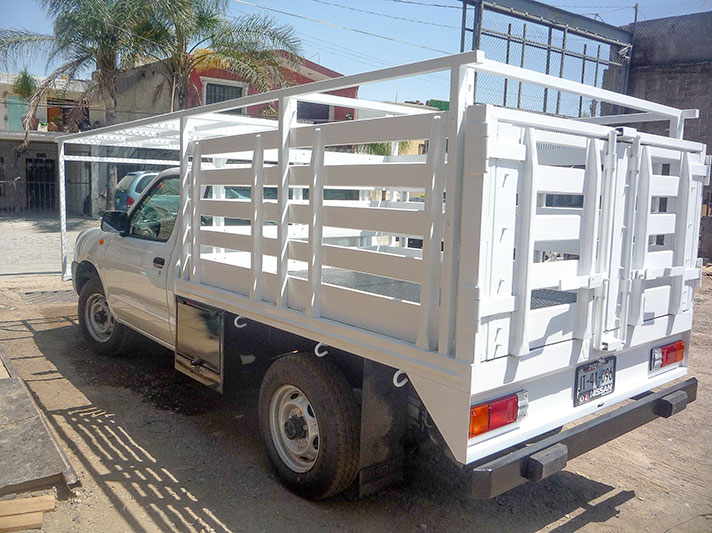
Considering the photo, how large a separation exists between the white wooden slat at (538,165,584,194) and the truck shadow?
1.73 metres

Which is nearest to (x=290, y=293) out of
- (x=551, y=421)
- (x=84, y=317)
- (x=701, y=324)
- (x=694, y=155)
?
(x=551, y=421)

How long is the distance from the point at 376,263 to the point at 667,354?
2.10 meters

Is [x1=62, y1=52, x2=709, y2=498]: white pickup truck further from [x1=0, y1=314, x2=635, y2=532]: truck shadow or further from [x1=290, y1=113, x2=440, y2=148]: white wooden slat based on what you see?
[x1=0, y1=314, x2=635, y2=532]: truck shadow

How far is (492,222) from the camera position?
103 inches

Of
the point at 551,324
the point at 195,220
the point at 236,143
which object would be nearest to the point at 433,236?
the point at 551,324

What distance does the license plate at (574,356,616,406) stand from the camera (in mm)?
3256

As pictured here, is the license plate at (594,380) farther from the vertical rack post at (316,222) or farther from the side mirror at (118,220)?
the side mirror at (118,220)

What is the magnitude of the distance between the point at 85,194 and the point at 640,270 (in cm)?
2471

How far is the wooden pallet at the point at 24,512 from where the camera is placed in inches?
128

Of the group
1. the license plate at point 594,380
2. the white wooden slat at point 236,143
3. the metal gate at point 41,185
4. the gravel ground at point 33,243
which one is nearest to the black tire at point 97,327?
the white wooden slat at point 236,143

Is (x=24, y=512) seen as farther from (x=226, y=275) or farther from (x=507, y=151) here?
(x=507, y=151)

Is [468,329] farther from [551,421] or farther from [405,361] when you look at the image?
[551,421]

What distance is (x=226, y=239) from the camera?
420 cm

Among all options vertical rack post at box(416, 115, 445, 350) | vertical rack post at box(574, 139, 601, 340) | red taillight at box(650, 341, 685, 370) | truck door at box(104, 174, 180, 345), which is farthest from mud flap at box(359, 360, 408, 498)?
truck door at box(104, 174, 180, 345)
